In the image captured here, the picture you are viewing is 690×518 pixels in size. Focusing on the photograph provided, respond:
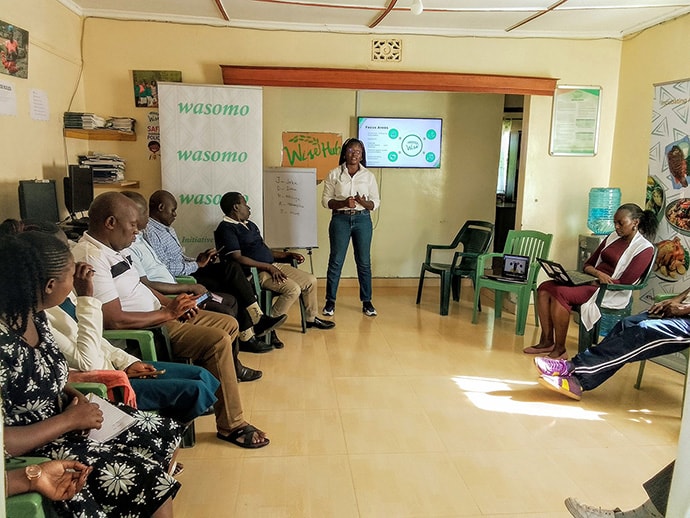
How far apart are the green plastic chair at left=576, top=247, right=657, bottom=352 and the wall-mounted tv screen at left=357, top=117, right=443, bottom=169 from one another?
7.86 feet

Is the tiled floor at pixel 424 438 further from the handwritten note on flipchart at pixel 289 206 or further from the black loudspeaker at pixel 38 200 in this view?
the black loudspeaker at pixel 38 200

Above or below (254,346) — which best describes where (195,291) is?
above

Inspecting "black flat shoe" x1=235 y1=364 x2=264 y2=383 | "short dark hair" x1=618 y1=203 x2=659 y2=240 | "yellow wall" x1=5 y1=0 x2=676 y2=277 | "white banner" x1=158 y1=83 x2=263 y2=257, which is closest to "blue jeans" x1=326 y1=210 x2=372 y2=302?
"white banner" x1=158 y1=83 x2=263 y2=257

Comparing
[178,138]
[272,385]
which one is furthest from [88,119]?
[272,385]

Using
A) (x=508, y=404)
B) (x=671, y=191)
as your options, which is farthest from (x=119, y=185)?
(x=671, y=191)

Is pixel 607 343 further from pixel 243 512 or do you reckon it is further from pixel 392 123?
pixel 392 123

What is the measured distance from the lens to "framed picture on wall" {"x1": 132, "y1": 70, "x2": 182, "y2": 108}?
412cm

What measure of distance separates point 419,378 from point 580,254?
7.41ft

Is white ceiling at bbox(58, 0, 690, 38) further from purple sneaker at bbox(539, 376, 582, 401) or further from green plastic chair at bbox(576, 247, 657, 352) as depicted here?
purple sneaker at bbox(539, 376, 582, 401)

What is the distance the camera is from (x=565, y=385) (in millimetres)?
2900

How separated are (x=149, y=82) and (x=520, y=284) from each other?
129 inches

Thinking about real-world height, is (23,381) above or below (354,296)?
above

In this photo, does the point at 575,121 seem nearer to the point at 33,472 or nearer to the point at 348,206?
the point at 348,206

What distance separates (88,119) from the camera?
371 cm
